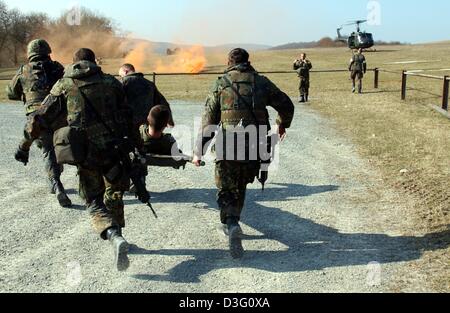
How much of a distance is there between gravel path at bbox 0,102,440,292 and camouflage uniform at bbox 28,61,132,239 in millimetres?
573

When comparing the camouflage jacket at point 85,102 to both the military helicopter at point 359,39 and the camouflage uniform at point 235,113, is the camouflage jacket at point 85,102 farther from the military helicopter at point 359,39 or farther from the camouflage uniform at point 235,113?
the military helicopter at point 359,39

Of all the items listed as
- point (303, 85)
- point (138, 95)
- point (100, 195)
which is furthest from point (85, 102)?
point (303, 85)

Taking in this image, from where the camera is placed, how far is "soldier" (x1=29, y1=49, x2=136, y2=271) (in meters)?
4.32

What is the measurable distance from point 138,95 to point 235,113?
6.37 feet

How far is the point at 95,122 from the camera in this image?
4.38m

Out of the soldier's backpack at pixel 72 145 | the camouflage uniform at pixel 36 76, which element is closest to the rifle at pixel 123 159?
the soldier's backpack at pixel 72 145

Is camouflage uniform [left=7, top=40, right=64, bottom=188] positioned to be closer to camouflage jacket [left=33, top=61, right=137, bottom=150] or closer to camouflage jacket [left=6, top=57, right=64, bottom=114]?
camouflage jacket [left=6, top=57, right=64, bottom=114]

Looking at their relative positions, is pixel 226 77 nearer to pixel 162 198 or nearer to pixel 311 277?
pixel 311 277

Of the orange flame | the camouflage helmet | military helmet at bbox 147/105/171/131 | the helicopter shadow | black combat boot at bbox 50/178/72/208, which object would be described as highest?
the orange flame

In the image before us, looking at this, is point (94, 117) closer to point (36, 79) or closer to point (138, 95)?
point (138, 95)

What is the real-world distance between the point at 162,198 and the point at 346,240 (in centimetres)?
272

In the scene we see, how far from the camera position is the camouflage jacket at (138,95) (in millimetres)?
6102

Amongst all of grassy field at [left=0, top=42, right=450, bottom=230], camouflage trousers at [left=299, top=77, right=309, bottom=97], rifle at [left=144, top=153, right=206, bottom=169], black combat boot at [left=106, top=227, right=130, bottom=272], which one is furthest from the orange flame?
black combat boot at [left=106, top=227, right=130, bottom=272]
